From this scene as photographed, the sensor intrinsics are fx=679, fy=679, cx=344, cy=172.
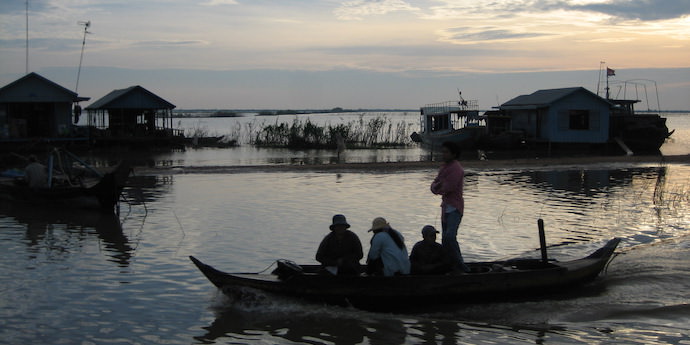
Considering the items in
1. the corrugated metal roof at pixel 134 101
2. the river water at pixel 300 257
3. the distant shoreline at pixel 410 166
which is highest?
the corrugated metal roof at pixel 134 101

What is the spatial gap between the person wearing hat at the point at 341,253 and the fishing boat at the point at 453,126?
26.9m

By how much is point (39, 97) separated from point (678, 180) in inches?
1049

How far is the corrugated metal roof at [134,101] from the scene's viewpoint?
1367 inches

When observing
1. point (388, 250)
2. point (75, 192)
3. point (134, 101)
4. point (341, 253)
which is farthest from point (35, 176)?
point (134, 101)

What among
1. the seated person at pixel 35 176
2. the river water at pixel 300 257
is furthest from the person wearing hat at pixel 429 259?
the seated person at pixel 35 176

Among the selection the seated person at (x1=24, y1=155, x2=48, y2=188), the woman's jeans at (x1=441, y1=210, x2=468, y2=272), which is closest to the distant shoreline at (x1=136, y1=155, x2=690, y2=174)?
the seated person at (x1=24, y1=155, x2=48, y2=188)

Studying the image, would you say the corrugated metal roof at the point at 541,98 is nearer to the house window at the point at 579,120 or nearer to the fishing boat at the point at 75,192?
the house window at the point at 579,120

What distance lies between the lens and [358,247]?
7.97 metres

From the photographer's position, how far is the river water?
7359 millimetres

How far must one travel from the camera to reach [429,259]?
8.07m

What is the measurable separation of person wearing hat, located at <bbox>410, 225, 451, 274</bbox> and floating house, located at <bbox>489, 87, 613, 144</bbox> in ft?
92.0

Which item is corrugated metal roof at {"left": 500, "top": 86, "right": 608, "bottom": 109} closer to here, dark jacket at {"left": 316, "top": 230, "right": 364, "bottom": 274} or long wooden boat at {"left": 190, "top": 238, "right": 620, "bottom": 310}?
long wooden boat at {"left": 190, "top": 238, "right": 620, "bottom": 310}

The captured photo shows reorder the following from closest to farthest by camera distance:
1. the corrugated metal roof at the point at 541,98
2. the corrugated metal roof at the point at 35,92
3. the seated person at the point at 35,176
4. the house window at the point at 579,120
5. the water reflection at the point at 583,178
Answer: the seated person at the point at 35,176
the water reflection at the point at 583,178
the corrugated metal roof at the point at 35,92
the corrugated metal roof at the point at 541,98
the house window at the point at 579,120

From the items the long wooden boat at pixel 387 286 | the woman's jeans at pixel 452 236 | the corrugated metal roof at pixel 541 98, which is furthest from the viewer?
the corrugated metal roof at pixel 541 98
